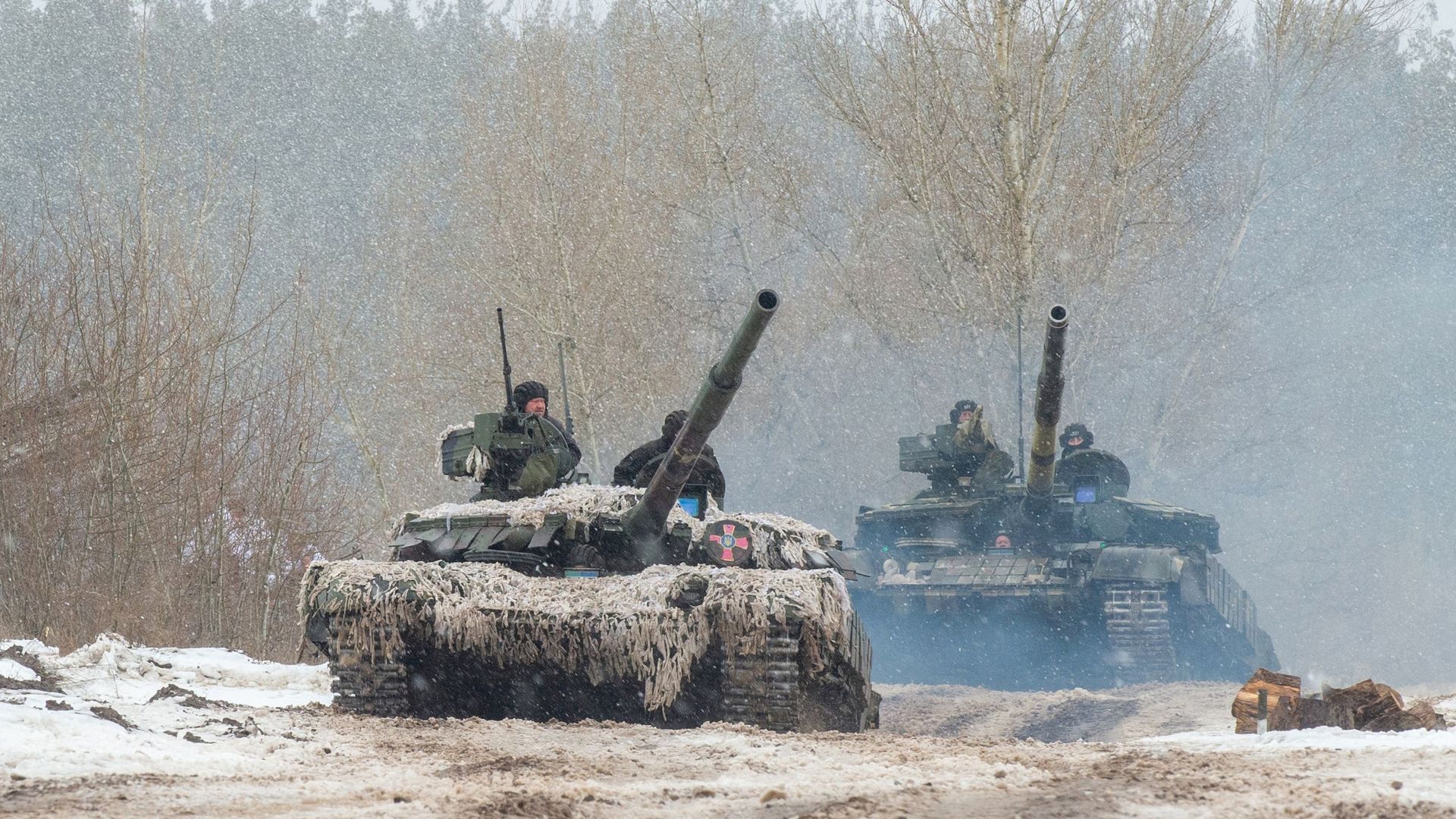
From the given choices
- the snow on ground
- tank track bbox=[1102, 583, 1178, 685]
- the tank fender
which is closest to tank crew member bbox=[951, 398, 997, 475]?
the tank fender

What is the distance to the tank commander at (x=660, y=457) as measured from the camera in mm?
9727

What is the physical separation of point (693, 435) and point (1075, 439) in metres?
8.54

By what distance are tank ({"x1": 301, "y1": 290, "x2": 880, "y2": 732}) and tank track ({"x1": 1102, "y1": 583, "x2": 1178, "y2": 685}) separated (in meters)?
5.63

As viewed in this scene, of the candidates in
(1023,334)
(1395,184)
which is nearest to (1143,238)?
(1023,334)

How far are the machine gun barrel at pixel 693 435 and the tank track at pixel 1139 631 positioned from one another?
256 inches

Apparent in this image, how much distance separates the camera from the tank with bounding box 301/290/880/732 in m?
7.60

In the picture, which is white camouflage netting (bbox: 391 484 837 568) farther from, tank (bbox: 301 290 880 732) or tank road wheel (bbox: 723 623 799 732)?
tank road wheel (bbox: 723 623 799 732)

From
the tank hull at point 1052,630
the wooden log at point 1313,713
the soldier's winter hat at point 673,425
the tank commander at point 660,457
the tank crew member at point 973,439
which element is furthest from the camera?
the tank crew member at point 973,439

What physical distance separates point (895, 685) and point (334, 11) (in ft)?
147

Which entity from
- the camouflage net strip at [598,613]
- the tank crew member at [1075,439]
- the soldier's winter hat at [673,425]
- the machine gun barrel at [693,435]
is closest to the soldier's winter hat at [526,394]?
the soldier's winter hat at [673,425]

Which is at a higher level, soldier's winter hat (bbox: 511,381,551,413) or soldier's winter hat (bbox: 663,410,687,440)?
soldier's winter hat (bbox: 511,381,551,413)

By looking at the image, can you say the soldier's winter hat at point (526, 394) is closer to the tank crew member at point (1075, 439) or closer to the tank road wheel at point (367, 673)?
the tank road wheel at point (367, 673)

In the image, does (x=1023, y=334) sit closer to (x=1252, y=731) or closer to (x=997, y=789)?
(x=1252, y=731)

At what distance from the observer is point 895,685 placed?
1531 cm
